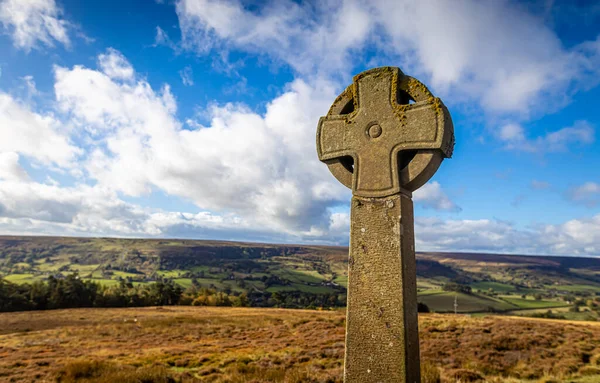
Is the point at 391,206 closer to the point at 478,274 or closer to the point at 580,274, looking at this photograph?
the point at 478,274

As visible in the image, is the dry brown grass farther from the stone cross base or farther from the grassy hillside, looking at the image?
the grassy hillside

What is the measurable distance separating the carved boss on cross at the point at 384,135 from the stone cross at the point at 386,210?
0.04 ft

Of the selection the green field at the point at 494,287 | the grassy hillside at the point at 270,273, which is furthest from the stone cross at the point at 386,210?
the green field at the point at 494,287

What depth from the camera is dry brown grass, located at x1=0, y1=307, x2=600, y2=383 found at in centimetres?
1032

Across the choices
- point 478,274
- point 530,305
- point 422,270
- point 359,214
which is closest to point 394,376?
point 359,214

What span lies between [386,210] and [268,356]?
11.7m

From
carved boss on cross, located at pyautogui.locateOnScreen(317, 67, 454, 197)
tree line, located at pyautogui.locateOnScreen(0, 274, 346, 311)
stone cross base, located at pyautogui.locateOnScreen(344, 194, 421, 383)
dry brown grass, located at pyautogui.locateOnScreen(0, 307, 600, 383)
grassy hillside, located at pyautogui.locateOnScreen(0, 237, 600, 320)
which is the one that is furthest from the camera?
grassy hillside, located at pyautogui.locateOnScreen(0, 237, 600, 320)

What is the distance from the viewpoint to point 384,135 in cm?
506

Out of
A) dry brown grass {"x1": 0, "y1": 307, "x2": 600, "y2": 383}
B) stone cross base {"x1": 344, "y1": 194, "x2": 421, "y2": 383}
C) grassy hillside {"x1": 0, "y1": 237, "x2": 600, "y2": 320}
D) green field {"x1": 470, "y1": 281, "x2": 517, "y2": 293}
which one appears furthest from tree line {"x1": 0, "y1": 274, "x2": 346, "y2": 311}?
green field {"x1": 470, "y1": 281, "x2": 517, "y2": 293}

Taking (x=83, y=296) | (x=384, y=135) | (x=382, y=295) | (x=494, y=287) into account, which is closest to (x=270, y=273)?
(x=494, y=287)

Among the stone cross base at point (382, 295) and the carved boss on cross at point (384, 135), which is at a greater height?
the carved boss on cross at point (384, 135)

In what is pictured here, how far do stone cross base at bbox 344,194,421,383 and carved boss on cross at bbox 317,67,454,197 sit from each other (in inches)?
13.0

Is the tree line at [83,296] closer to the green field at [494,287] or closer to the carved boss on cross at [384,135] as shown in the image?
the carved boss on cross at [384,135]

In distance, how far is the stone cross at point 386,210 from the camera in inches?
178
